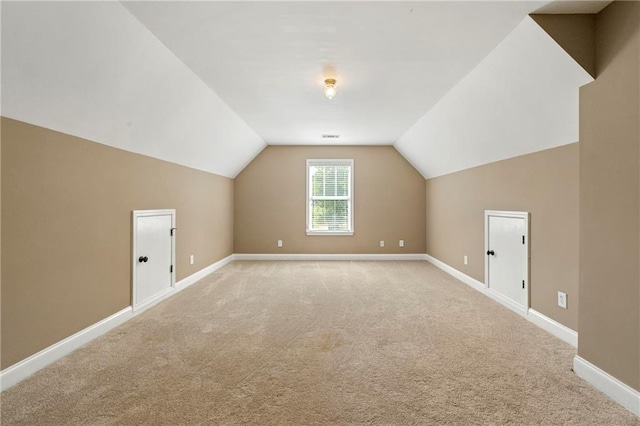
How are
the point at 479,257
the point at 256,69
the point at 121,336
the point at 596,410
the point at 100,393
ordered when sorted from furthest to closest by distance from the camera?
the point at 479,257 → the point at 256,69 → the point at 121,336 → the point at 100,393 → the point at 596,410

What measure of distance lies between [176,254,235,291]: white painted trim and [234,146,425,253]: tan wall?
501 mm

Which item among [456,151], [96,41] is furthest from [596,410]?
[96,41]

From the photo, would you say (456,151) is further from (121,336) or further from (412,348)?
(121,336)

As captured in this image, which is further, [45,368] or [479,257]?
[479,257]

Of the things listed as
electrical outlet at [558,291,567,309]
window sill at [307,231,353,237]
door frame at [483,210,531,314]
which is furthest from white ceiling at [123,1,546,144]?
window sill at [307,231,353,237]

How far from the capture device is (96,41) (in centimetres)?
203

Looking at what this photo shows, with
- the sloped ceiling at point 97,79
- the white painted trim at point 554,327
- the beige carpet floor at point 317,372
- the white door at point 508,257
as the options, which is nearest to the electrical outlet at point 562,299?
the white painted trim at point 554,327

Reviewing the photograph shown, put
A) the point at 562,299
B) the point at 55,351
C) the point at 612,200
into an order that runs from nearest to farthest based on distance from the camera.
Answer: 1. the point at 612,200
2. the point at 55,351
3. the point at 562,299

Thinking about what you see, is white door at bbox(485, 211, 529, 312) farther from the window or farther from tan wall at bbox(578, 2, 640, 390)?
the window

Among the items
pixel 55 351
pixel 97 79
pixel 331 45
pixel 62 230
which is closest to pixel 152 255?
pixel 62 230

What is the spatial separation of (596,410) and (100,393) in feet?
9.69

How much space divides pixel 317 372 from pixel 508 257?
8.71ft

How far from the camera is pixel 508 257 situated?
346cm

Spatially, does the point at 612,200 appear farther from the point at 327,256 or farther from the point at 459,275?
the point at 327,256
